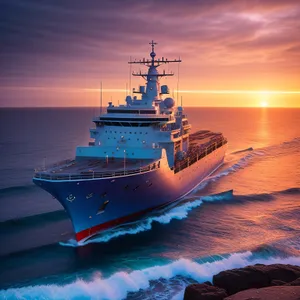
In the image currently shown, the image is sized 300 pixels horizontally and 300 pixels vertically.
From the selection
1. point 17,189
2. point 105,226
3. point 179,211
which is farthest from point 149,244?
point 17,189

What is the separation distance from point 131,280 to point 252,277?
5.74m

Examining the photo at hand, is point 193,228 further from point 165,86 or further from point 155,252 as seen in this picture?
point 165,86

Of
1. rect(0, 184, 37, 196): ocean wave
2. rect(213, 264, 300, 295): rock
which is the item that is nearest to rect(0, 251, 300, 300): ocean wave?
rect(213, 264, 300, 295): rock

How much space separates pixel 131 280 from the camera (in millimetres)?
18047

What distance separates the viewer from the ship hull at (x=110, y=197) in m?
20.4

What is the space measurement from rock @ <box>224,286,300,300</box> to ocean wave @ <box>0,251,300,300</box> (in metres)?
3.04

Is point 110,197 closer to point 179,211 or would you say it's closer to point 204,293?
point 179,211

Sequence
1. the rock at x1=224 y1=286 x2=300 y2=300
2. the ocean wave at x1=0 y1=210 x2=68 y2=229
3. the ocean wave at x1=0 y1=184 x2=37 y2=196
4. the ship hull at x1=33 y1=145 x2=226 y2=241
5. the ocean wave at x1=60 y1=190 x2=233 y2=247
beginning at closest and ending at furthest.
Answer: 1. the rock at x1=224 y1=286 x2=300 y2=300
2. the ship hull at x1=33 y1=145 x2=226 y2=241
3. the ocean wave at x1=60 y1=190 x2=233 y2=247
4. the ocean wave at x1=0 y1=210 x2=68 y2=229
5. the ocean wave at x1=0 y1=184 x2=37 y2=196

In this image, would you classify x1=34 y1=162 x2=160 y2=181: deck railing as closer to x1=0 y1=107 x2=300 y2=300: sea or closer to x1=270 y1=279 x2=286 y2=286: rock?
x1=0 y1=107 x2=300 y2=300: sea

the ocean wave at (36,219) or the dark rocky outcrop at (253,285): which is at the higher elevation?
the dark rocky outcrop at (253,285)

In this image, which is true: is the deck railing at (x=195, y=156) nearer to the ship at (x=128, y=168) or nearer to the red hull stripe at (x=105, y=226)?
the ship at (x=128, y=168)

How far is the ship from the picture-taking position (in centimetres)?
2078

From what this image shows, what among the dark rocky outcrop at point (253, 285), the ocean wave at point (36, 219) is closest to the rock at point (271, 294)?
the dark rocky outcrop at point (253, 285)

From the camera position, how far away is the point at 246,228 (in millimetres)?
24875
